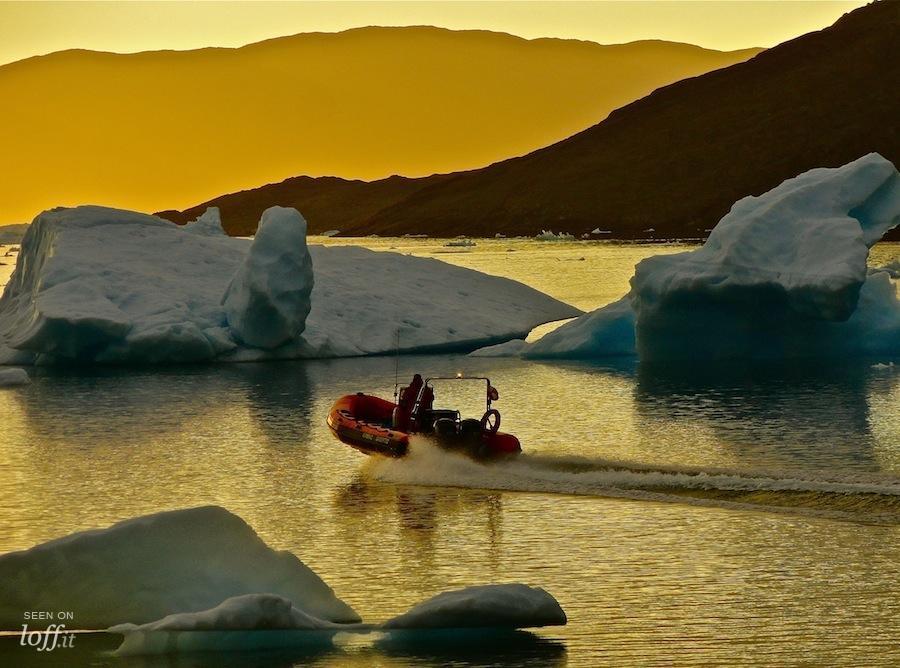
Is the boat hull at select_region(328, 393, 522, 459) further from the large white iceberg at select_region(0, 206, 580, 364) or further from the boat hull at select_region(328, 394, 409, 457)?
the large white iceberg at select_region(0, 206, 580, 364)

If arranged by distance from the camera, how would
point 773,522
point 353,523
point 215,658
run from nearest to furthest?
point 215,658 → point 773,522 → point 353,523

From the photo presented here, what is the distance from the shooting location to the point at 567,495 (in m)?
22.4

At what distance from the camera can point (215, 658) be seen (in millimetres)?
14133

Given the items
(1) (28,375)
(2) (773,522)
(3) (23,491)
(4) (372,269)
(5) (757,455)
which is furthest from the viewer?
(4) (372,269)

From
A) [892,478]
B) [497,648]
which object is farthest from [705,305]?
[497,648]

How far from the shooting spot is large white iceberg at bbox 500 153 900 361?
3475 cm

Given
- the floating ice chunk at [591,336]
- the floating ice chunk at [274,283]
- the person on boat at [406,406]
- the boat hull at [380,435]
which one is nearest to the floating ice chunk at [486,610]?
the boat hull at [380,435]

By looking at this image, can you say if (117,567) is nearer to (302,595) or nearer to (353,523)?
(302,595)

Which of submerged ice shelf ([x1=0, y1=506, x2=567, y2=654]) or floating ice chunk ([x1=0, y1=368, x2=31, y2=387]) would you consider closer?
submerged ice shelf ([x1=0, y1=506, x2=567, y2=654])

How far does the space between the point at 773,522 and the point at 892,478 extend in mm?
3308

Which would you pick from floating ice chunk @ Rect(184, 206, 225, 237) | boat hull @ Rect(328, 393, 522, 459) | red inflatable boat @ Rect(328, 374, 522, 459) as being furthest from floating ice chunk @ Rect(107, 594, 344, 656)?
floating ice chunk @ Rect(184, 206, 225, 237)

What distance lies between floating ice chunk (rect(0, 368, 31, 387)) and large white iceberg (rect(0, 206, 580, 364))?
4.00ft

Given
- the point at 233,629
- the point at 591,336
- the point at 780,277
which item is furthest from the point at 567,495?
the point at 591,336

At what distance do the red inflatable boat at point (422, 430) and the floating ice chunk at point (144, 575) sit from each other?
8.78 m
